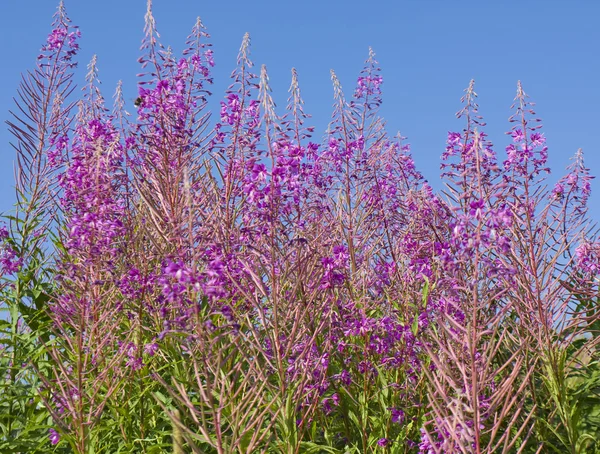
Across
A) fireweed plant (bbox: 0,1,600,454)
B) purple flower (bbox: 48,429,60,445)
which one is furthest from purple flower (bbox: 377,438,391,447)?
purple flower (bbox: 48,429,60,445)

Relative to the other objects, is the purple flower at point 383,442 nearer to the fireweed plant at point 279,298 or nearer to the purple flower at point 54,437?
the fireweed plant at point 279,298

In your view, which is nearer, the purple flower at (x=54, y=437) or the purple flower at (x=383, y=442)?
the purple flower at (x=54, y=437)

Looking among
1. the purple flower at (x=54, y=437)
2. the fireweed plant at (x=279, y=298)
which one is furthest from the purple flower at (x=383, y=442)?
the purple flower at (x=54, y=437)

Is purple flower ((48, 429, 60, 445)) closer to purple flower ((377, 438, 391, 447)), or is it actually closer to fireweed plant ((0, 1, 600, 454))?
fireweed plant ((0, 1, 600, 454))

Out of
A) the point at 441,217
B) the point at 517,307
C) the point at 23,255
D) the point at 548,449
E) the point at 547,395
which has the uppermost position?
the point at 441,217

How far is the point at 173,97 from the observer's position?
18.1 feet

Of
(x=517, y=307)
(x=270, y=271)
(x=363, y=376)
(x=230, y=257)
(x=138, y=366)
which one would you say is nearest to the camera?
(x=270, y=271)

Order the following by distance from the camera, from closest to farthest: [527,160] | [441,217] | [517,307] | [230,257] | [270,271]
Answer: [270,271] < [230,257] < [517,307] < [527,160] < [441,217]

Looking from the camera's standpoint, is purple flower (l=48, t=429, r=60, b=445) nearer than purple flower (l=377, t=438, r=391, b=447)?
Yes

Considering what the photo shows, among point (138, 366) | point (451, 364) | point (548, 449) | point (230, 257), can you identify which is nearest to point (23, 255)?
point (138, 366)

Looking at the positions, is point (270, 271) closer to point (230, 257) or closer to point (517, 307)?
point (230, 257)

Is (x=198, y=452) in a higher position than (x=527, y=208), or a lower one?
lower

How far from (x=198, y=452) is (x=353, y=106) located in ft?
15.8

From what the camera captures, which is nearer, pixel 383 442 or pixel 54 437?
pixel 54 437
